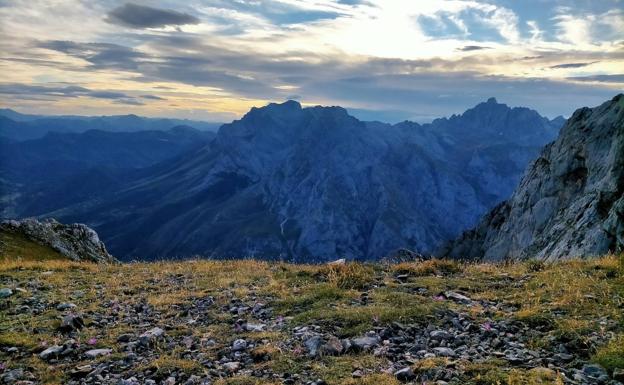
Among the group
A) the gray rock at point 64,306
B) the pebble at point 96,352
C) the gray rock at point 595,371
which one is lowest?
the gray rock at point 64,306

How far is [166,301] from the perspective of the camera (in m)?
15.9

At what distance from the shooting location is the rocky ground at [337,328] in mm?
9352

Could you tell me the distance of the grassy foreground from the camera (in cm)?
970

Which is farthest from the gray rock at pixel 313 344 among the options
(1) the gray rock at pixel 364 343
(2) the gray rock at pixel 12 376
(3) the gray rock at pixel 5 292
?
(3) the gray rock at pixel 5 292

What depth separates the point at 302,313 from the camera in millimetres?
13578

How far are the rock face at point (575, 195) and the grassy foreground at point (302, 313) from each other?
13.9m

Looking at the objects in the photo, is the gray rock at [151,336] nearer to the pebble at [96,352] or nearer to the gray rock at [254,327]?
the pebble at [96,352]

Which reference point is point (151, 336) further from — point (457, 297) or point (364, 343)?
point (457, 297)

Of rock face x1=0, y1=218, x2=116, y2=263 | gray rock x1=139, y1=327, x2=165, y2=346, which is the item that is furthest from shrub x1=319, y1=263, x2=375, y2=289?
rock face x1=0, y1=218, x2=116, y2=263

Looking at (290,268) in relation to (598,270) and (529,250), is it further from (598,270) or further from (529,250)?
(529,250)

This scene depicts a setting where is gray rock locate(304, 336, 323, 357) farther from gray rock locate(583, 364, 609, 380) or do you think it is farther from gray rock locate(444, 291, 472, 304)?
gray rock locate(583, 364, 609, 380)

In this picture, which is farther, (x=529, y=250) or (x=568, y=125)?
(x=568, y=125)

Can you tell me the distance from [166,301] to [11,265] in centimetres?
1451

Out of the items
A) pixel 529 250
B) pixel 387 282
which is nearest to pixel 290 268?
pixel 387 282
